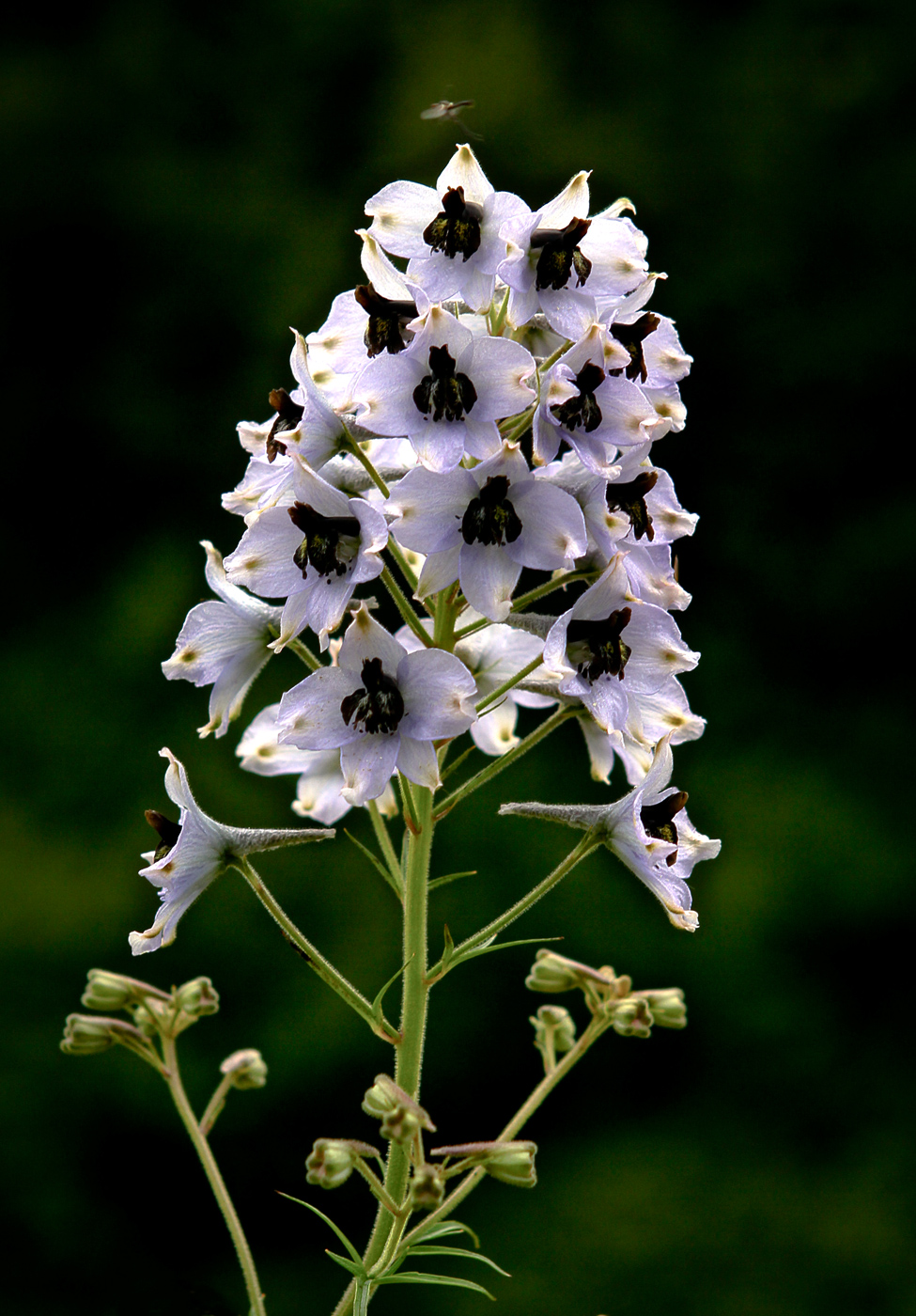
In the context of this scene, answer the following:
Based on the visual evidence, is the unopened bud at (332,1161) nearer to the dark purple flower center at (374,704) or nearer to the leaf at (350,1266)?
the leaf at (350,1266)

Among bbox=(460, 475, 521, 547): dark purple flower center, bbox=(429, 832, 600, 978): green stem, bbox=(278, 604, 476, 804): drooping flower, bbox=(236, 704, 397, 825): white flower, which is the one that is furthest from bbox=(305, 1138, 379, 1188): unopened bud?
bbox=(460, 475, 521, 547): dark purple flower center

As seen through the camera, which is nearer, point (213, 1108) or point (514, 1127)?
point (514, 1127)

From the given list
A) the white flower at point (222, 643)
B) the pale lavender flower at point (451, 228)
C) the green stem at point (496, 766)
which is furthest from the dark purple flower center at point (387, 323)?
the green stem at point (496, 766)

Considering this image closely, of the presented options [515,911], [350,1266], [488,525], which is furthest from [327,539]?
[350,1266]

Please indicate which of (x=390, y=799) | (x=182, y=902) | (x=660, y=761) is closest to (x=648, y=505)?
(x=660, y=761)

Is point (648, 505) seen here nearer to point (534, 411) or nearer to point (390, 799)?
point (534, 411)

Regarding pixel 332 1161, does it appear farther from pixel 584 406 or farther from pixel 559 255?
pixel 559 255
